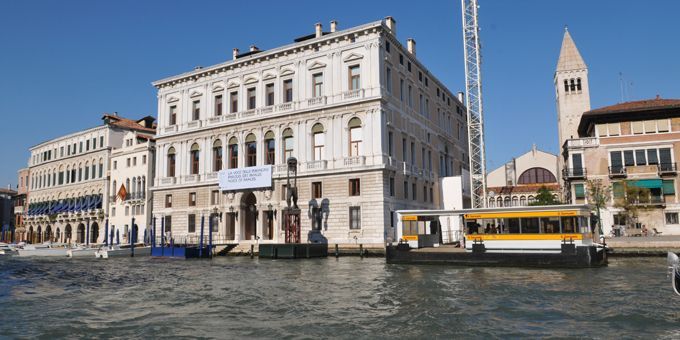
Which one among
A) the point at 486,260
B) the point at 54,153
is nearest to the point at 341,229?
the point at 486,260

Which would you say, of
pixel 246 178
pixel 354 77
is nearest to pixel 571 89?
pixel 354 77

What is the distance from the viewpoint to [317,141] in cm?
3559

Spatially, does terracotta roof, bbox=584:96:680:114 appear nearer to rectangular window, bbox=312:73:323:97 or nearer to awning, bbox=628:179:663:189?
awning, bbox=628:179:663:189

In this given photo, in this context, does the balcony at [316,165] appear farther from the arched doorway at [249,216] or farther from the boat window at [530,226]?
the boat window at [530,226]

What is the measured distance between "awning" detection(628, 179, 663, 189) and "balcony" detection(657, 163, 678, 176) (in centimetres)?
68

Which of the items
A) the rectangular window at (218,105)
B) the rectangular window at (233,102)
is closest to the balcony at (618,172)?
the rectangular window at (233,102)

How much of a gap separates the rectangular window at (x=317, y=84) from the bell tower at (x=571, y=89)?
128 ft

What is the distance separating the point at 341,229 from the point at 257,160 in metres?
8.63

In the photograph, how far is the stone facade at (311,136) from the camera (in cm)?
3334

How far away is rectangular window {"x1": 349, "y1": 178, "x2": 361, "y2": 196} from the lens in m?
33.5

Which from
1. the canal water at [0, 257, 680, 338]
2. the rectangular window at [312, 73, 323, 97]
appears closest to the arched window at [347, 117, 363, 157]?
the rectangular window at [312, 73, 323, 97]

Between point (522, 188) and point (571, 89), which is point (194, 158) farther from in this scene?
point (571, 89)

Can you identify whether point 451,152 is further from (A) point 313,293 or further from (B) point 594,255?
(A) point 313,293

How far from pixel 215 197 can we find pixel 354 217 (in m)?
12.1
